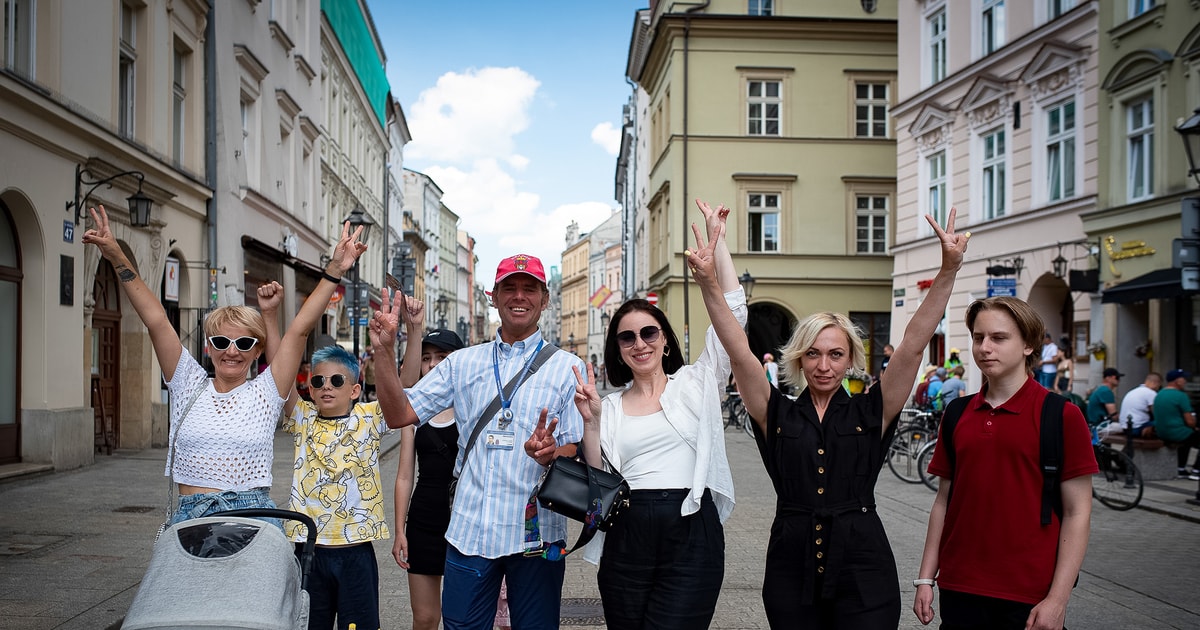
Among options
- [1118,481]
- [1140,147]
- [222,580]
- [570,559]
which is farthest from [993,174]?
[222,580]

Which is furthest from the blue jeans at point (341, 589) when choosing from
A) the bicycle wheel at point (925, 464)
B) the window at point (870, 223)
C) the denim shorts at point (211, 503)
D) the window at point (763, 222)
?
the window at point (870, 223)

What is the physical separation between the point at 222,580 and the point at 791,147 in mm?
31351

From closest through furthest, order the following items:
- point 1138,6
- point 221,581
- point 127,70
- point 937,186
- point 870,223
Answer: point 221,581
point 127,70
point 1138,6
point 937,186
point 870,223

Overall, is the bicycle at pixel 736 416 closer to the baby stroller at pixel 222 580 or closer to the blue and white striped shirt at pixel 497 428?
the blue and white striped shirt at pixel 497 428

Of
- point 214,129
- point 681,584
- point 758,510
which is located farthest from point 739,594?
point 214,129

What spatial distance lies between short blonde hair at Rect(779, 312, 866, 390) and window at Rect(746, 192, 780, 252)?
96.3 ft

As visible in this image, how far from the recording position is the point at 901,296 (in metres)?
26.6

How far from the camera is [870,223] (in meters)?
33.2

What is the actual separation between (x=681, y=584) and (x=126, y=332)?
48.3 feet

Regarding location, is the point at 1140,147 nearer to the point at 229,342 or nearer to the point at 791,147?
the point at 791,147

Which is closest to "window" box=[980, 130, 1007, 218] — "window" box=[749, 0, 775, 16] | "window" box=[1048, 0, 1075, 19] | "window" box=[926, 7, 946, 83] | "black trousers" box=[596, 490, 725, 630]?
"window" box=[926, 7, 946, 83]

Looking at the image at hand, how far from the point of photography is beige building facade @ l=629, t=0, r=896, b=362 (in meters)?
32.6

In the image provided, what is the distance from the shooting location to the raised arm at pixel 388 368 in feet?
11.8

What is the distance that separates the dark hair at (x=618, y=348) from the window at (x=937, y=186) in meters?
21.9
